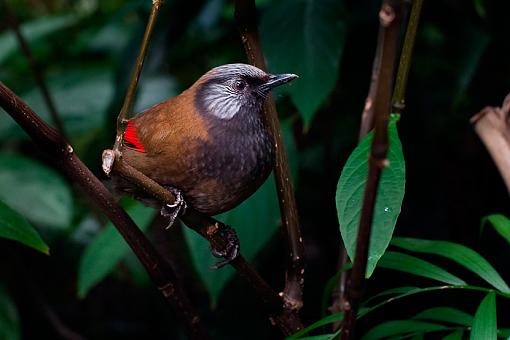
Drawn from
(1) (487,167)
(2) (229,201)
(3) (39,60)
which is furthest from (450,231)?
(3) (39,60)

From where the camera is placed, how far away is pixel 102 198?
1.71 metres

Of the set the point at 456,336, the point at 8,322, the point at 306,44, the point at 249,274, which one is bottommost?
the point at 456,336

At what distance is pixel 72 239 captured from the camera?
4.03 metres

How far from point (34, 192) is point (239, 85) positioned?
4.89 feet

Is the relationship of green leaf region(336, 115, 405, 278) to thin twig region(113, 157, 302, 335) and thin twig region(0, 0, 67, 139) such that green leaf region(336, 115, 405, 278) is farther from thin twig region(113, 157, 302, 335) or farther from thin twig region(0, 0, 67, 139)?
thin twig region(0, 0, 67, 139)

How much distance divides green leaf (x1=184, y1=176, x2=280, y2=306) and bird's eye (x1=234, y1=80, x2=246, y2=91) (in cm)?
43

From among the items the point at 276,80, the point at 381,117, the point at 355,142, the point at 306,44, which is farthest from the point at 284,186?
the point at 355,142

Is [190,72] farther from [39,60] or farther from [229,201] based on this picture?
[229,201]

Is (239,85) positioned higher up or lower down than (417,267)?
higher up

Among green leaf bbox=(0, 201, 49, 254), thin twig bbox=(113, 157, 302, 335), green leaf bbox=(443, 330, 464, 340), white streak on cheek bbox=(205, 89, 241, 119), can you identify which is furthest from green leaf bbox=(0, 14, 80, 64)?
green leaf bbox=(443, 330, 464, 340)

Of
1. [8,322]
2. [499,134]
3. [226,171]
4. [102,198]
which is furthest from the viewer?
[8,322]

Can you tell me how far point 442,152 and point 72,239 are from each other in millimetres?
1892

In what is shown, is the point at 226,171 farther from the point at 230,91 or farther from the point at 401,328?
the point at 401,328

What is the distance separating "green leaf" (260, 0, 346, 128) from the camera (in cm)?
265
